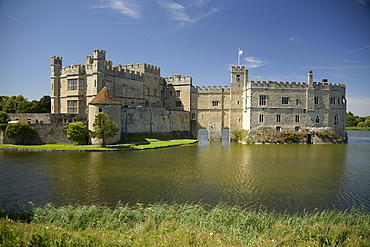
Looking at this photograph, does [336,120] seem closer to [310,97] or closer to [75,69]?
[310,97]

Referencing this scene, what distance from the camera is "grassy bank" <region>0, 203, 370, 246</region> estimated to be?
25.3ft

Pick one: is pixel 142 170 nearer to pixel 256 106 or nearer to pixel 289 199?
pixel 289 199

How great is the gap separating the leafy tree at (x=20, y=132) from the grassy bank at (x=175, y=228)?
2456 cm

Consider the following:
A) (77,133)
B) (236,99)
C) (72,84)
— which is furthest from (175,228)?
(236,99)

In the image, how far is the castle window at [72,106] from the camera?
38.3 m

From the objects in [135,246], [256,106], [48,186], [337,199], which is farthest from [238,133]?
[135,246]

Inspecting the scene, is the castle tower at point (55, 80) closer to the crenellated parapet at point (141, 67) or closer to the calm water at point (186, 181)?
the crenellated parapet at point (141, 67)

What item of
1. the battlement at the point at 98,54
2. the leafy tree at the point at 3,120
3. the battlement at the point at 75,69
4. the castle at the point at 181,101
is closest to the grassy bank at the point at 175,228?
the castle at the point at 181,101

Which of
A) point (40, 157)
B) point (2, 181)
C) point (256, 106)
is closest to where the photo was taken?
point (2, 181)

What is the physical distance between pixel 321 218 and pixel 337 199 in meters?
4.04

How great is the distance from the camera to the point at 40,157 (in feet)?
80.1

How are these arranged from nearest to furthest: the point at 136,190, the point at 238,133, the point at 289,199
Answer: the point at 289,199
the point at 136,190
the point at 238,133

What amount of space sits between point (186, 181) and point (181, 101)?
111 ft

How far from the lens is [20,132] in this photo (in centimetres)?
3162
